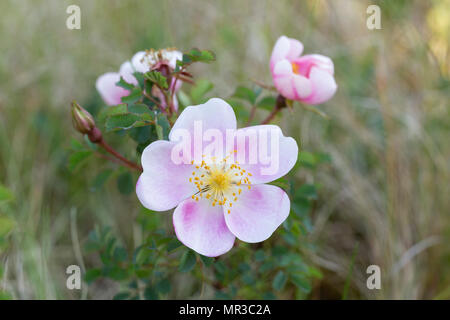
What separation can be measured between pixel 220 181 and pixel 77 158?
377mm

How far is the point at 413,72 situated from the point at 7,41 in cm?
183

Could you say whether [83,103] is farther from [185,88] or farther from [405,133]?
[405,133]

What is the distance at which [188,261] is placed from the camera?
937 millimetres

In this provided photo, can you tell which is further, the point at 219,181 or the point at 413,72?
the point at 413,72

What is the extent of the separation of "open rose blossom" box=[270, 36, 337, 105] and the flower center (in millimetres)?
217

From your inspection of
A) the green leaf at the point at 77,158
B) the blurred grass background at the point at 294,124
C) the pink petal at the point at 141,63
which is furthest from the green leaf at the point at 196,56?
the blurred grass background at the point at 294,124

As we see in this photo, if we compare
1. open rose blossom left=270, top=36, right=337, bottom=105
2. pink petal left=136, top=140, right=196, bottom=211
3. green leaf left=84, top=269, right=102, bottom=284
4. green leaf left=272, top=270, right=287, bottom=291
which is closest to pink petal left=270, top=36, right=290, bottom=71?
open rose blossom left=270, top=36, right=337, bottom=105

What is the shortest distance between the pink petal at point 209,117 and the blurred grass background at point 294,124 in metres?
0.67

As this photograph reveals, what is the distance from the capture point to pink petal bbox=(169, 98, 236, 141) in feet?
2.82

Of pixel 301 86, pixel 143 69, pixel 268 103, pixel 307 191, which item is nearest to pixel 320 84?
pixel 301 86

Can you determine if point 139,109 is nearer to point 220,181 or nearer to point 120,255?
point 220,181

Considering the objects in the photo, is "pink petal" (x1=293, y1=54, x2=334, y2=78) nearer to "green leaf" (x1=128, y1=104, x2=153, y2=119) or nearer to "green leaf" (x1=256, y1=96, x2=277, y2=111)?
"green leaf" (x1=256, y1=96, x2=277, y2=111)

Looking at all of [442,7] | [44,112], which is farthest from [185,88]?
[442,7]
